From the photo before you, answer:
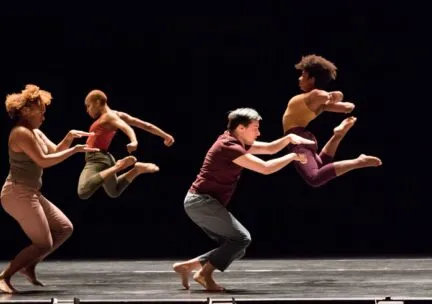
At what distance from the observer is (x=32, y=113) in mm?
6012

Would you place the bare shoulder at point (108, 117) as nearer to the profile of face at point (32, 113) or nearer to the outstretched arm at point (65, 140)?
the outstretched arm at point (65, 140)

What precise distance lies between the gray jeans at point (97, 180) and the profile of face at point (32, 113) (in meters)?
0.82

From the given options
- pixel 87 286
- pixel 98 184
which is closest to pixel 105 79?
pixel 98 184

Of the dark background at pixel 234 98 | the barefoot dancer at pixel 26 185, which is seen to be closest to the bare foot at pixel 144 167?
the barefoot dancer at pixel 26 185

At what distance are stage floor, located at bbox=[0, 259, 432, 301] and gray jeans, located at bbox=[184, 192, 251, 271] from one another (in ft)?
0.60

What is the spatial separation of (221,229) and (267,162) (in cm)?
45

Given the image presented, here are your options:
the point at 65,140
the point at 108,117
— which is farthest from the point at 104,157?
the point at 65,140

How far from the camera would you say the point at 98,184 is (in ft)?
22.2

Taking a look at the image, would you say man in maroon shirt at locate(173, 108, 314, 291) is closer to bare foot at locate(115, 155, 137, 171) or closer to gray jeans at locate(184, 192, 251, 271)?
gray jeans at locate(184, 192, 251, 271)

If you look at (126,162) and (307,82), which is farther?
(307,82)

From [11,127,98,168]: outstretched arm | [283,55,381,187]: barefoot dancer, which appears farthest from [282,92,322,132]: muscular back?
[11,127,98,168]: outstretched arm

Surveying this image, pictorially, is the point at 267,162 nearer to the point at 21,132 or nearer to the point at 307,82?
the point at 307,82

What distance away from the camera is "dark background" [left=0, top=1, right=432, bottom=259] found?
28.7 feet

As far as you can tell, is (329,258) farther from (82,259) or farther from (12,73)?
(12,73)
